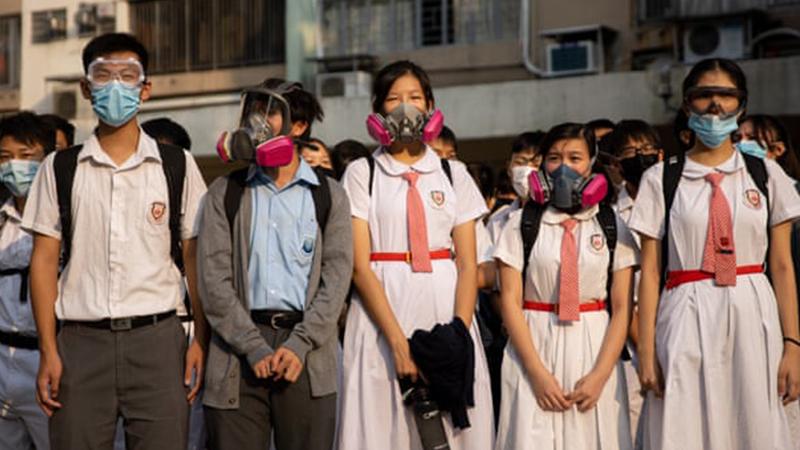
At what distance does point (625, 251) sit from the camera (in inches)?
220

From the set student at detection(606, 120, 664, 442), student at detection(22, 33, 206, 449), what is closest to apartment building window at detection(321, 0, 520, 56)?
→ student at detection(606, 120, 664, 442)

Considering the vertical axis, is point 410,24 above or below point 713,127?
above

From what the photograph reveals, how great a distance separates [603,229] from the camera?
221 inches

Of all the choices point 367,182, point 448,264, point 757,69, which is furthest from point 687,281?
point 757,69

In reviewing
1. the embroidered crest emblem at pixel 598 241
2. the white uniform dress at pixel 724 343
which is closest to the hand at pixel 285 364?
the embroidered crest emblem at pixel 598 241

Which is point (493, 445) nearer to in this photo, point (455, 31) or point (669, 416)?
point (669, 416)

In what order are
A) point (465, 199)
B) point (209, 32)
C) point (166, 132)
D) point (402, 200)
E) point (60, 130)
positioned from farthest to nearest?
point (209, 32) < point (60, 130) < point (166, 132) < point (465, 199) < point (402, 200)

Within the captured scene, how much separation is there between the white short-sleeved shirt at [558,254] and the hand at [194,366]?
1.48 metres

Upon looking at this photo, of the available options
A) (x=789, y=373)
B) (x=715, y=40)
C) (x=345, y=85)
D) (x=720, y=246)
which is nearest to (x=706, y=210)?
(x=720, y=246)

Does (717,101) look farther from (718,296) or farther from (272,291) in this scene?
(272,291)

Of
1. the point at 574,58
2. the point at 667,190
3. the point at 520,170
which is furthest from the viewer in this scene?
the point at 574,58

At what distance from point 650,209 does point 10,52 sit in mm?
17153

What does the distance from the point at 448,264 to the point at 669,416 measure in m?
1.22

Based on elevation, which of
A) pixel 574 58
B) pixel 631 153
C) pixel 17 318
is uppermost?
pixel 574 58
